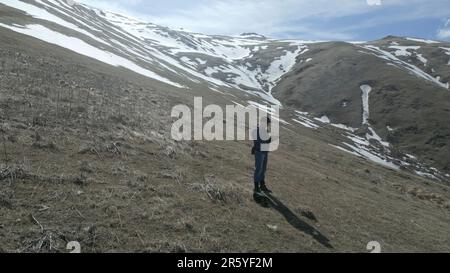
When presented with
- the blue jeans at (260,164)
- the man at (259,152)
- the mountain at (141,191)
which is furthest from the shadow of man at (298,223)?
the blue jeans at (260,164)

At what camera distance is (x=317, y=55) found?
7869 inches

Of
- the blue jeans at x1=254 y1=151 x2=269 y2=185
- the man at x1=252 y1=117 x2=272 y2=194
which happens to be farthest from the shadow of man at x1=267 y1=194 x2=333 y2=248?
the blue jeans at x1=254 y1=151 x2=269 y2=185

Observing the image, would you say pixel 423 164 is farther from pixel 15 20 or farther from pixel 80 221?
pixel 80 221

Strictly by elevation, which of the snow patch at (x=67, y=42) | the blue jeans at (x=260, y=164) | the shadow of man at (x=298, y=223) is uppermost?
the snow patch at (x=67, y=42)

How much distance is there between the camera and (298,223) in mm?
13586

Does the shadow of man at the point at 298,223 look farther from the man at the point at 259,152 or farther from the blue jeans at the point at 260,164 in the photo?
the blue jeans at the point at 260,164

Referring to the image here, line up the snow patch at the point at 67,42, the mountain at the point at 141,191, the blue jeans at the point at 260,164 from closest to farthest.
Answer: the mountain at the point at 141,191
the blue jeans at the point at 260,164
the snow patch at the point at 67,42

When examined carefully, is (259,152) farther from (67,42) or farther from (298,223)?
(67,42)

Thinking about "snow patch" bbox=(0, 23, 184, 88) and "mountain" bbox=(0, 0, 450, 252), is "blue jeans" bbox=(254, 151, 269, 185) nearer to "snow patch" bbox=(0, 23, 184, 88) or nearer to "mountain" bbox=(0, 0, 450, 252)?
"mountain" bbox=(0, 0, 450, 252)

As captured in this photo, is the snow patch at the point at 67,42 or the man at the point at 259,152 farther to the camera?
the snow patch at the point at 67,42

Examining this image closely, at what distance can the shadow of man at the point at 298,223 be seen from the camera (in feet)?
41.7

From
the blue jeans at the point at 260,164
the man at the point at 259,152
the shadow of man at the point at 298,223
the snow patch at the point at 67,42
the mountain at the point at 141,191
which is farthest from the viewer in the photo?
the snow patch at the point at 67,42

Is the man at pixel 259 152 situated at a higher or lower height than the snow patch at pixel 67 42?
lower

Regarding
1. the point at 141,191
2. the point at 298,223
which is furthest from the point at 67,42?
the point at 298,223
